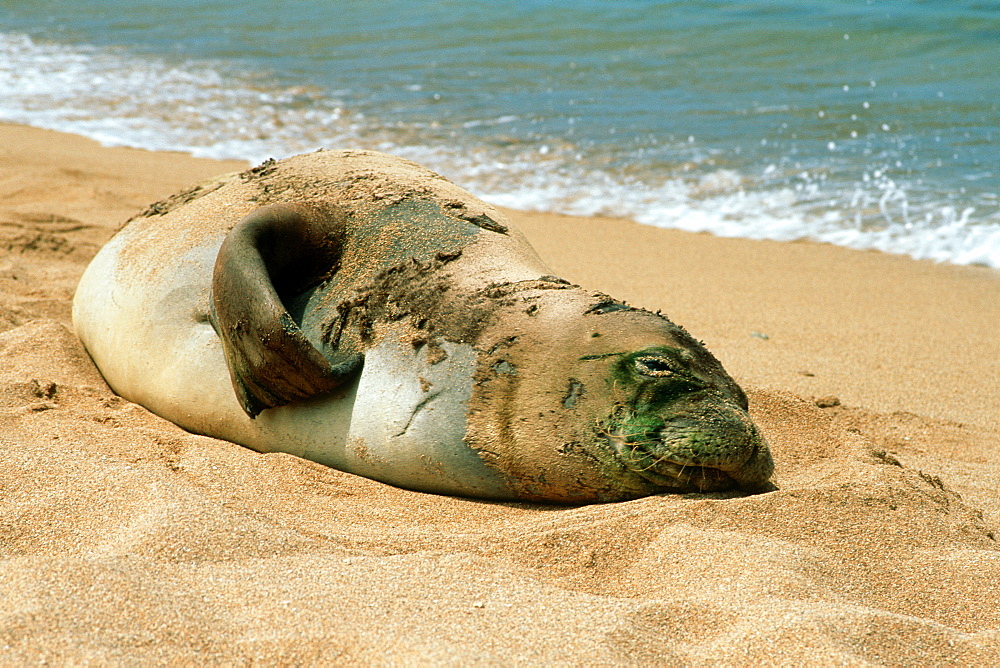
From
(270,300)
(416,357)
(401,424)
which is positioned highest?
(270,300)

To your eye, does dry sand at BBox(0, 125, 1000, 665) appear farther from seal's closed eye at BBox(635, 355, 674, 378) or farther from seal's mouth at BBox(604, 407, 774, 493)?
seal's closed eye at BBox(635, 355, 674, 378)

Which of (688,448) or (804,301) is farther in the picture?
(804,301)

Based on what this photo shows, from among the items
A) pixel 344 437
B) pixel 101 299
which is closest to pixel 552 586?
pixel 344 437

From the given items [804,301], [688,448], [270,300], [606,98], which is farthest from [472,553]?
[606,98]

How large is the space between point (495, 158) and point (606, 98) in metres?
2.49

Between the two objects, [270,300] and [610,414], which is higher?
[270,300]

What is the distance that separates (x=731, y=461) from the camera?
8.37 feet

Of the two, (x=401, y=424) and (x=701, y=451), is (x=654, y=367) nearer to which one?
(x=701, y=451)

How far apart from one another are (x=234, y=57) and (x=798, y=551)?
474 inches

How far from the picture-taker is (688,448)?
2.53 m

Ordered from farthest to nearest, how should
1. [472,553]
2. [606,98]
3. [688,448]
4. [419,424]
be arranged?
[606,98], [419,424], [688,448], [472,553]

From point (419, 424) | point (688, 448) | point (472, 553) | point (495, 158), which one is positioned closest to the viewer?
point (472, 553)

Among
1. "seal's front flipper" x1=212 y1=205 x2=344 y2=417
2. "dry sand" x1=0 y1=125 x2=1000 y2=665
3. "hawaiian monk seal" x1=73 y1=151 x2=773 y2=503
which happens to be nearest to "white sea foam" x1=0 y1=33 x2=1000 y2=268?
"dry sand" x1=0 y1=125 x2=1000 y2=665

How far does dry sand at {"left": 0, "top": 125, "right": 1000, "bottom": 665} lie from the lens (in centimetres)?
194
